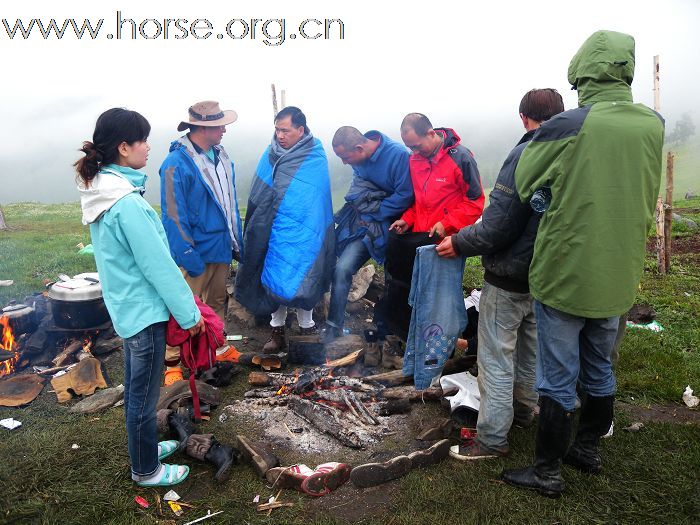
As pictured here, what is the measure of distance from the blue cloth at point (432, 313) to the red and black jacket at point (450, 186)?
0.76 m

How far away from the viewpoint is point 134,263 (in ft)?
10.3

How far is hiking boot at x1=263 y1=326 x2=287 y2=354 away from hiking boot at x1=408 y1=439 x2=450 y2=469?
2670 millimetres

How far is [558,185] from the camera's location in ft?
9.42

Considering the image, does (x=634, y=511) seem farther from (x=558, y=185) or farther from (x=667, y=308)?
(x=667, y=308)

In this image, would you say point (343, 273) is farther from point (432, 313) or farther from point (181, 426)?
point (181, 426)

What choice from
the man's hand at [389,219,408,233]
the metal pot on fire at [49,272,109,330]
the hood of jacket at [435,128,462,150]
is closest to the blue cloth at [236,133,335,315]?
the man's hand at [389,219,408,233]

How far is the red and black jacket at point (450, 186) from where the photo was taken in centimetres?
480

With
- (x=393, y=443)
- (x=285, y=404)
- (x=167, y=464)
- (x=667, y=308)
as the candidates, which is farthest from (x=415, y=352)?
(x=667, y=308)

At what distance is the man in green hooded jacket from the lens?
278 cm

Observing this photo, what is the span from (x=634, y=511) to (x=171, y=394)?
12.3 feet

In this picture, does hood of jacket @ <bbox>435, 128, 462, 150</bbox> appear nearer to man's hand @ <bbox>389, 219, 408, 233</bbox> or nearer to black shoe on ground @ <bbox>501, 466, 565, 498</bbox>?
man's hand @ <bbox>389, 219, 408, 233</bbox>

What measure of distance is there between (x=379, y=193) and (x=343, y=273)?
1.03m

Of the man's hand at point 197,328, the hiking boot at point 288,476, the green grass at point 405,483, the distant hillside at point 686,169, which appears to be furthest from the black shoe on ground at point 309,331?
the distant hillside at point 686,169

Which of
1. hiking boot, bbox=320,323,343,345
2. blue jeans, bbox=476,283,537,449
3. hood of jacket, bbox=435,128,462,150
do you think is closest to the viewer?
blue jeans, bbox=476,283,537,449
